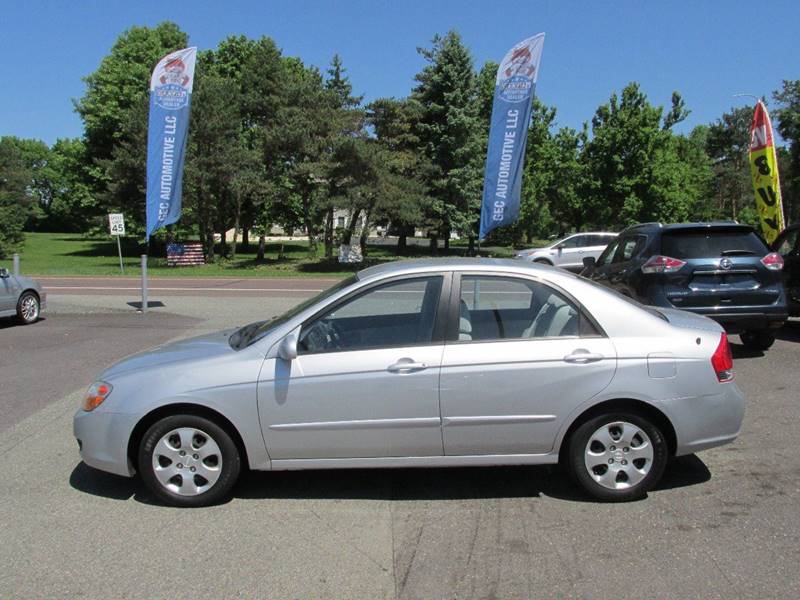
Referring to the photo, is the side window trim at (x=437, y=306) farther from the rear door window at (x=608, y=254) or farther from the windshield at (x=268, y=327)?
the rear door window at (x=608, y=254)

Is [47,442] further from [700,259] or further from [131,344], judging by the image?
[700,259]

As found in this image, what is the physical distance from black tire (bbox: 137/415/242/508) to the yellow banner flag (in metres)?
17.0

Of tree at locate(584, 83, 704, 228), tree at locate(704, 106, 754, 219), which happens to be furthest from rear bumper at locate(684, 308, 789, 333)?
tree at locate(704, 106, 754, 219)

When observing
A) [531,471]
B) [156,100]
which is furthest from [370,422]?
[156,100]

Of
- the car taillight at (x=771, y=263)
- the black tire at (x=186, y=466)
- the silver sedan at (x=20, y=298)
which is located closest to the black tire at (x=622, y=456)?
the black tire at (x=186, y=466)

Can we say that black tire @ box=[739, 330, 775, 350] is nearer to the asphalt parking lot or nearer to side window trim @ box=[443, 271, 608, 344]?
the asphalt parking lot

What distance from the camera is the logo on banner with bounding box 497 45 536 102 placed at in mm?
21078

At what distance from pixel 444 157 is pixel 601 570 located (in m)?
35.8

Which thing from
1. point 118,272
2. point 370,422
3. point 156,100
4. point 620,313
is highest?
point 156,100

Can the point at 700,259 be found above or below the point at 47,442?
above

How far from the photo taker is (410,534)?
13.2 feet

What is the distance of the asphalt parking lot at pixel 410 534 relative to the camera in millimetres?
3453

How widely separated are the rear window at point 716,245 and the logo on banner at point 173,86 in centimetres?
1887

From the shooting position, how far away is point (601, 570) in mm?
3566
